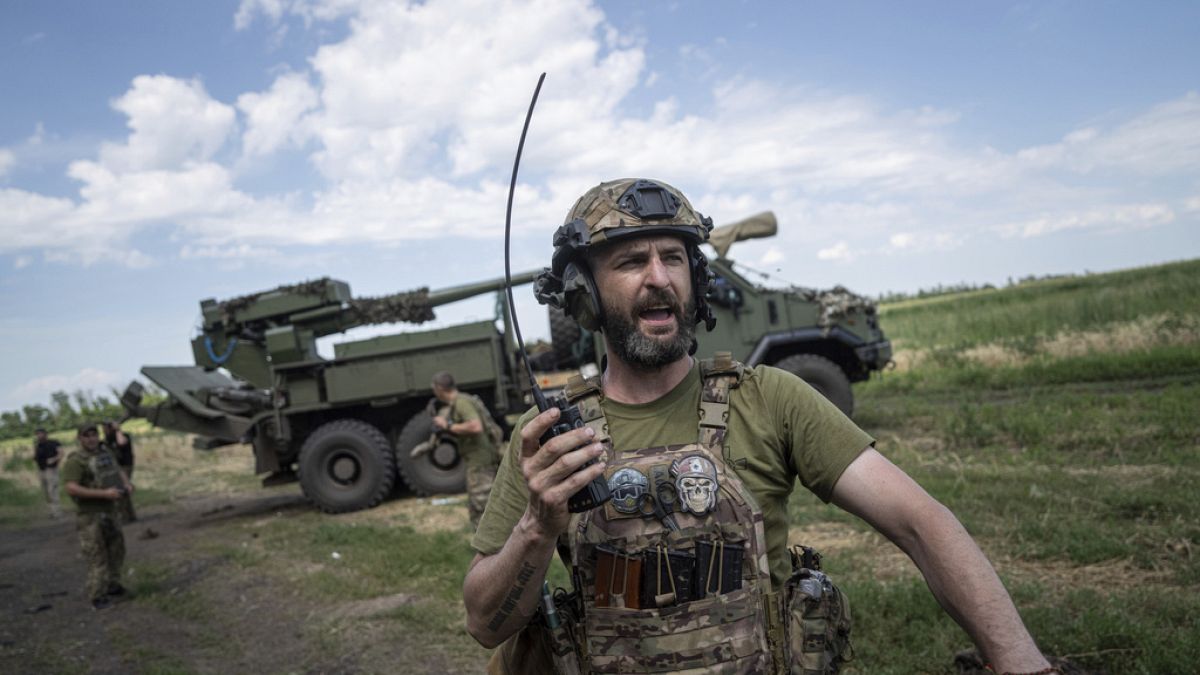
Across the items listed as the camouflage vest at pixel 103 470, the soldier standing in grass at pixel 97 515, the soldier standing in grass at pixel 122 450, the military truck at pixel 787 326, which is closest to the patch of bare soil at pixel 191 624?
the soldier standing in grass at pixel 97 515

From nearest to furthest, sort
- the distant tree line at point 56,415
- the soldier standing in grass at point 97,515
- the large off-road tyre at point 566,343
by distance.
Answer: the soldier standing in grass at point 97,515
the large off-road tyre at point 566,343
the distant tree line at point 56,415

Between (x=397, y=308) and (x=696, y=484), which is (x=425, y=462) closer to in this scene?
(x=397, y=308)

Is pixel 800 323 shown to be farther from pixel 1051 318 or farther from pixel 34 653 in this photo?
pixel 1051 318

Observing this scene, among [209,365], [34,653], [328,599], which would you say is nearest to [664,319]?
[328,599]

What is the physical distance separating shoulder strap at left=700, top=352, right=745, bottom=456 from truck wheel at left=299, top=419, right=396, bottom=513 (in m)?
9.55

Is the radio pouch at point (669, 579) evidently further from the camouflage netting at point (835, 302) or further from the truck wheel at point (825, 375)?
the camouflage netting at point (835, 302)

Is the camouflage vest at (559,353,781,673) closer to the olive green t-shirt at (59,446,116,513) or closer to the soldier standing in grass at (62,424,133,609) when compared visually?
the soldier standing in grass at (62,424,133,609)

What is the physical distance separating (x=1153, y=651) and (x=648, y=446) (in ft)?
9.92

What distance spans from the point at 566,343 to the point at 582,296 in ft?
30.3

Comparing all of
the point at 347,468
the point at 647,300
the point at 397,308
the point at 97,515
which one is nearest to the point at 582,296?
the point at 647,300

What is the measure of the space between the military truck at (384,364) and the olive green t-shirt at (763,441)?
8692 millimetres

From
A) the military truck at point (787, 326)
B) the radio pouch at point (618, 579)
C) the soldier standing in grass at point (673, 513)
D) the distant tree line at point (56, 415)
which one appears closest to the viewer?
the soldier standing in grass at point (673, 513)

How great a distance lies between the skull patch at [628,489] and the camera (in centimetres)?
174

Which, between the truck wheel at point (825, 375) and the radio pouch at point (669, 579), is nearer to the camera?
the radio pouch at point (669, 579)
